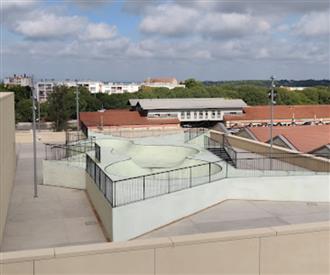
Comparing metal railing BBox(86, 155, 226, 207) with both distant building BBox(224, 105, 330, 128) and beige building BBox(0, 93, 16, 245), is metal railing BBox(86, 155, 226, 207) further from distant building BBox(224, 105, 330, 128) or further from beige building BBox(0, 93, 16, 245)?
distant building BBox(224, 105, 330, 128)

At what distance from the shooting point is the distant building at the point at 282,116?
68.6m

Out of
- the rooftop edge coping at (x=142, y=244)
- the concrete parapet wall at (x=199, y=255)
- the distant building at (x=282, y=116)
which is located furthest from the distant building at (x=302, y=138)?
the distant building at (x=282, y=116)

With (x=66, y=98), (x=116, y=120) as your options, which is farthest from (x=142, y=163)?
(x=66, y=98)

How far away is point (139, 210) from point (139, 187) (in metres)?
1.95

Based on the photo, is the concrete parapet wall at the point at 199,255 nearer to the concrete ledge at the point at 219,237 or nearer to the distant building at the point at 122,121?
the concrete ledge at the point at 219,237

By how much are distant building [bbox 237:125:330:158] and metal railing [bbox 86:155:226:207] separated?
26.7 ft

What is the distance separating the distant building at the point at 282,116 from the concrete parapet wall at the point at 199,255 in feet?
204

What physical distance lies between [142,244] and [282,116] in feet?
219

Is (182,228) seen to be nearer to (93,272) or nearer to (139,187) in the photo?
(139,187)

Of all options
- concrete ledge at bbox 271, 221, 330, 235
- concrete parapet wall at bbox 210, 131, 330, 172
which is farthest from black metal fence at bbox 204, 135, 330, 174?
concrete ledge at bbox 271, 221, 330, 235

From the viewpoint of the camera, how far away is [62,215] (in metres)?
19.5

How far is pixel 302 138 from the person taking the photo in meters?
31.5

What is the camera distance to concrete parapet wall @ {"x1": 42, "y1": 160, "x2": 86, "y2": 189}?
24.3 meters

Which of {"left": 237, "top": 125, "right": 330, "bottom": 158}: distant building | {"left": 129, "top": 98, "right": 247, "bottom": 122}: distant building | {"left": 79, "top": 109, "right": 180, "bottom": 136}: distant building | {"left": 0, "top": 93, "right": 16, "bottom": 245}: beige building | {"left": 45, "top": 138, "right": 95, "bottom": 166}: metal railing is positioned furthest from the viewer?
{"left": 129, "top": 98, "right": 247, "bottom": 122}: distant building
